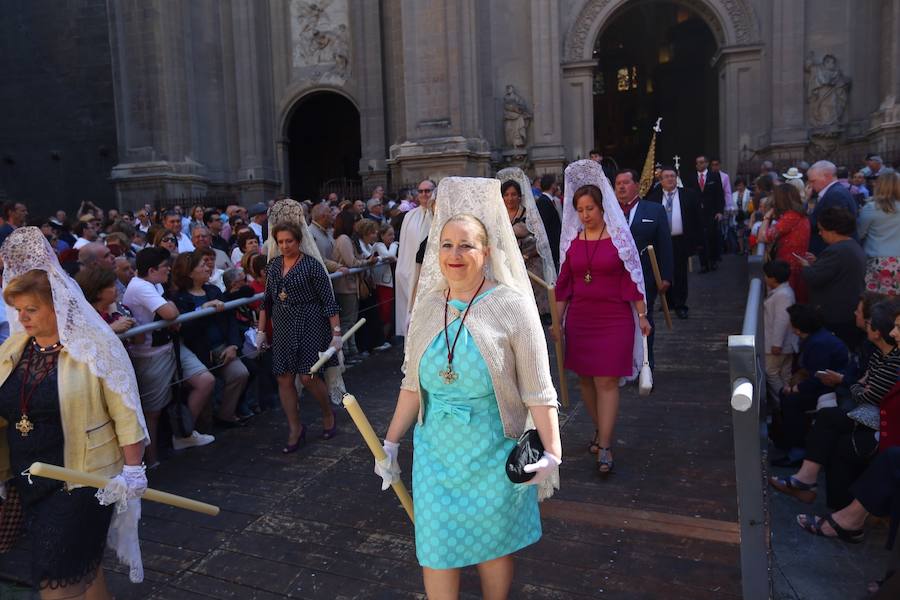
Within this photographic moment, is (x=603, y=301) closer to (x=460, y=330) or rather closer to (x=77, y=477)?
(x=460, y=330)

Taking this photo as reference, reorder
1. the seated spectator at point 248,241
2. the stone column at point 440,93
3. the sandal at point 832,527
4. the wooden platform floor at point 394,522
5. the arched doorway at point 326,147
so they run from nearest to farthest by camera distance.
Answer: the wooden platform floor at point 394,522
the sandal at point 832,527
the seated spectator at point 248,241
the stone column at point 440,93
the arched doorway at point 326,147

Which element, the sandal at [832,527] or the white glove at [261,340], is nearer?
the sandal at [832,527]

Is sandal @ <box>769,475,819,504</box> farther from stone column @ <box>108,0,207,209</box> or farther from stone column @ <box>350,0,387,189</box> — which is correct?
stone column @ <box>108,0,207,209</box>

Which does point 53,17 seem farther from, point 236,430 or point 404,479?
point 404,479

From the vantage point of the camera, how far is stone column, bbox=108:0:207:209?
65.1 feet

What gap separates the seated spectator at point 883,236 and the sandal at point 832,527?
345 centimetres

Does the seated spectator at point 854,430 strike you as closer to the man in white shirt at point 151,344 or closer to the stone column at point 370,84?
the man in white shirt at point 151,344

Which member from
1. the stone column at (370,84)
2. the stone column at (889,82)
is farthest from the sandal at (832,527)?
the stone column at (370,84)

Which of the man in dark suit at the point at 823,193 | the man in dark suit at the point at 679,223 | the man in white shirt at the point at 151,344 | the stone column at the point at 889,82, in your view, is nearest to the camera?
the man in white shirt at the point at 151,344

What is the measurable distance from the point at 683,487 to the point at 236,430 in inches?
147

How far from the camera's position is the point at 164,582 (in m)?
4.10

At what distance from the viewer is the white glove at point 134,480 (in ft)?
10.8

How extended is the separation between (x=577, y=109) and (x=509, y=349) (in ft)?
59.9

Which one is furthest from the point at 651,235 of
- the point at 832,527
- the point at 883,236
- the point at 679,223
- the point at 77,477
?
the point at 77,477
